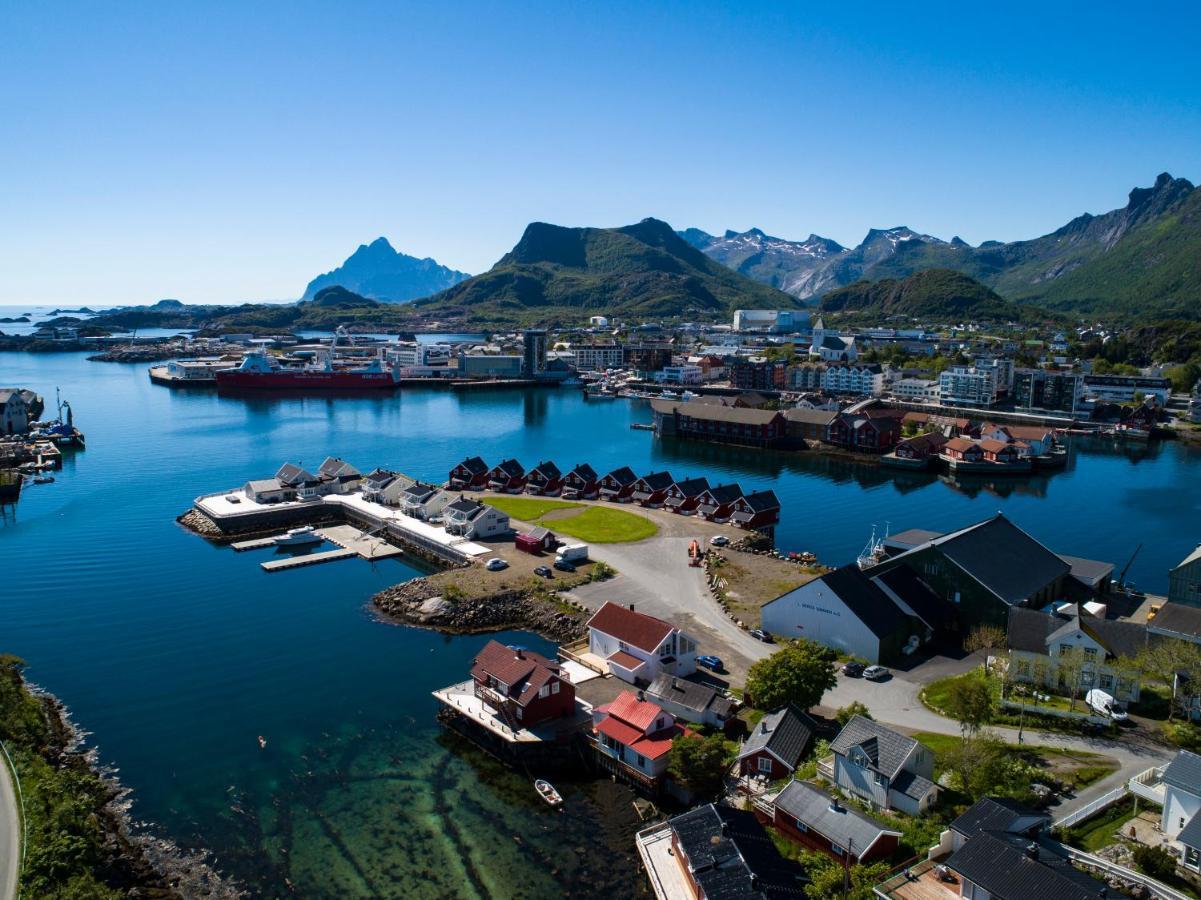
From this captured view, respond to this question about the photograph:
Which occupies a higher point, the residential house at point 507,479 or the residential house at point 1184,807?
the residential house at point 1184,807

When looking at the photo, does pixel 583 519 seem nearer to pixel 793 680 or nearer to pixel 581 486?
pixel 581 486

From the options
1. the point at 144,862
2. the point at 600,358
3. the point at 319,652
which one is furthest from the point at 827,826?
the point at 600,358

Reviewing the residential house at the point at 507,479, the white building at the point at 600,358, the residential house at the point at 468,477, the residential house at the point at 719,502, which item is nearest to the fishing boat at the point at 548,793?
the residential house at the point at 719,502

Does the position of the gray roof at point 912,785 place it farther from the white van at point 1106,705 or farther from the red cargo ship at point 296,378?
the red cargo ship at point 296,378

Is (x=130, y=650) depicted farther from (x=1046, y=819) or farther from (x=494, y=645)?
(x=1046, y=819)

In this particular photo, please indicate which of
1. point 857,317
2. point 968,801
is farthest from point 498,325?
point 968,801

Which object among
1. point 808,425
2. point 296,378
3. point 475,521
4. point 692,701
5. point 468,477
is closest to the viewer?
point 692,701
